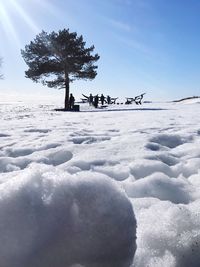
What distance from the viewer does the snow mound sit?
5.61 ft

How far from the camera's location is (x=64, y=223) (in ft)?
5.97

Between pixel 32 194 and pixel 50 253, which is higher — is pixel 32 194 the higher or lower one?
the higher one

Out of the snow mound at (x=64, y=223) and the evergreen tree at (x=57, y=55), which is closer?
the snow mound at (x=64, y=223)

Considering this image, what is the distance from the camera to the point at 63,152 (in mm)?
4875

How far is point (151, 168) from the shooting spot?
3.95 metres

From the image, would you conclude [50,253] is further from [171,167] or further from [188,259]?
[171,167]

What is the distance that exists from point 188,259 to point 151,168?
77.8 inches

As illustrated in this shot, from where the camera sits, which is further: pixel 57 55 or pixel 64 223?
pixel 57 55

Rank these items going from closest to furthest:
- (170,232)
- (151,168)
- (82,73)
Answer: (170,232), (151,168), (82,73)

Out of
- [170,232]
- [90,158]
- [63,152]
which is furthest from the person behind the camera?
[63,152]

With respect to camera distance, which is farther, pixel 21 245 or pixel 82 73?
pixel 82 73

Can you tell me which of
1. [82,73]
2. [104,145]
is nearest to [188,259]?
[104,145]

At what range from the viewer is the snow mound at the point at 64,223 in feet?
5.61

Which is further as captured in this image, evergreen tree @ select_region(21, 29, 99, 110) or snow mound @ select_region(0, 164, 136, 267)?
evergreen tree @ select_region(21, 29, 99, 110)
